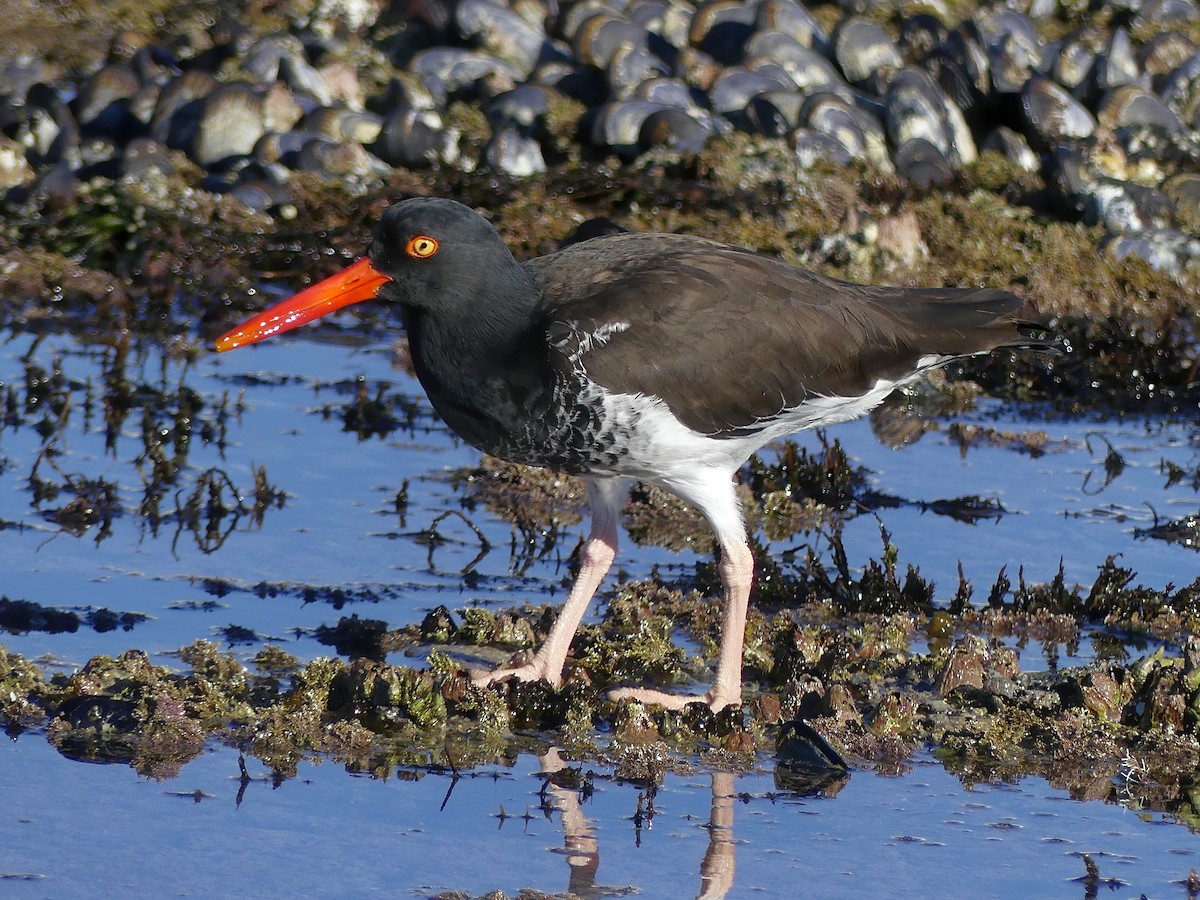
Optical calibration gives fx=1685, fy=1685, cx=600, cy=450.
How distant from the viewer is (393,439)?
284 inches

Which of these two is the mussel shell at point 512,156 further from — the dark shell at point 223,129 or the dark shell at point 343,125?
the dark shell at point 223,129

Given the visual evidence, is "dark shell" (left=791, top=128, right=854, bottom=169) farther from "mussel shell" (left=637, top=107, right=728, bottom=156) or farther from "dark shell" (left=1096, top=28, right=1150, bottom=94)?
"dark shell" (left=1096, top=28, right=1150, bottom=94)

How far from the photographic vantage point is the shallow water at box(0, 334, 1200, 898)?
371cm

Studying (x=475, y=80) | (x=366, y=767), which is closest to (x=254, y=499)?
(x=366, y=767)

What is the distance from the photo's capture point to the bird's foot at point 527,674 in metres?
4.79

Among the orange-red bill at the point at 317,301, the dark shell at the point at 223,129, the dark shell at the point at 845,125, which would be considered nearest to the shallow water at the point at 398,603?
the orange-red bill at the point at 317,301

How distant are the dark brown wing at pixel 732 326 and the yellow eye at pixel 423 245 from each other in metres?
0.35

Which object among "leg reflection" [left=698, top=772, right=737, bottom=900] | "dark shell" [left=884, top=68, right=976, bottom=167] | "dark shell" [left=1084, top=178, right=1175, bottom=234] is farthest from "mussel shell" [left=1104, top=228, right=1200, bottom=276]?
"leg reflection" [left=698, top=772, right=737, bottom=900]

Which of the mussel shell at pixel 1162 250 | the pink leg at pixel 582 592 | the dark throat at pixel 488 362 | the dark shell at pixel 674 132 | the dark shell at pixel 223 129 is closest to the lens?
the dark throat at pixel 488 362

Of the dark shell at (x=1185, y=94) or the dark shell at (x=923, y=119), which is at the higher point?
the dark shell at (x=1185, y=94)

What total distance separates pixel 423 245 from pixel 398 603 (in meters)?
1.35

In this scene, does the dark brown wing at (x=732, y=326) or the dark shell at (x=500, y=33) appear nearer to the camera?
the dark brown wing at (x=732, y=326)

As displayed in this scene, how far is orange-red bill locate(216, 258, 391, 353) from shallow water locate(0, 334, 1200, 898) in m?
0.92

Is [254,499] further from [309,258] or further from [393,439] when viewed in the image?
[309,258]
